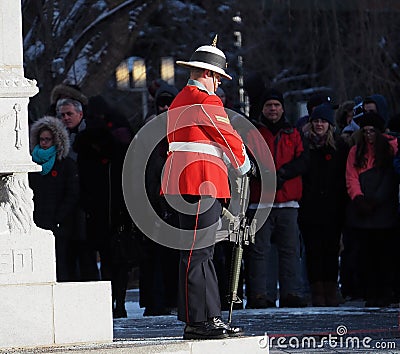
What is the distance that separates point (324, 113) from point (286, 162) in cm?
80

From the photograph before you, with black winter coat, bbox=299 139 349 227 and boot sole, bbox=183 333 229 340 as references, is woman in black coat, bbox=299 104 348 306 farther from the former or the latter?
boot sole, bbox=183 333 229 340

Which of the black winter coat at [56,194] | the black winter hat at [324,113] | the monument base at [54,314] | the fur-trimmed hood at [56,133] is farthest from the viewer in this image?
the black winter hat at [324,113]

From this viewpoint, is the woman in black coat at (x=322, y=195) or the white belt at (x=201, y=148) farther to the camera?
the woman in black coat at (x=322, y=195)

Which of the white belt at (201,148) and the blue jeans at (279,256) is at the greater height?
the white belt at (201,148)

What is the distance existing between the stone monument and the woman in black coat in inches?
209

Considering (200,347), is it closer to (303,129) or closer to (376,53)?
(303,129)

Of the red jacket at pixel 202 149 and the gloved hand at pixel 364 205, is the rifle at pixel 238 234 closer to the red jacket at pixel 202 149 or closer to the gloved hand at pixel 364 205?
the red jacket at pixel 202 149

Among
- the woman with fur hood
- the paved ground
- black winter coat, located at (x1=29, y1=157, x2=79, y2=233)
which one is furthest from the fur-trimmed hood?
the paved ground

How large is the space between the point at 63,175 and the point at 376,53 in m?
8.80

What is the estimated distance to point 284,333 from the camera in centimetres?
1244

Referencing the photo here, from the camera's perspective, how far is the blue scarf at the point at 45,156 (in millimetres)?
14719

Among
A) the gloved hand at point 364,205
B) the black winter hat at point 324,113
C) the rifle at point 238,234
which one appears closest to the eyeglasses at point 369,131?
the black winter hat at point 324,113

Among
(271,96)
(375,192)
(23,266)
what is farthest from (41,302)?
(375,192)

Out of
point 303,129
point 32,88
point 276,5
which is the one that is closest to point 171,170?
point 32,88
